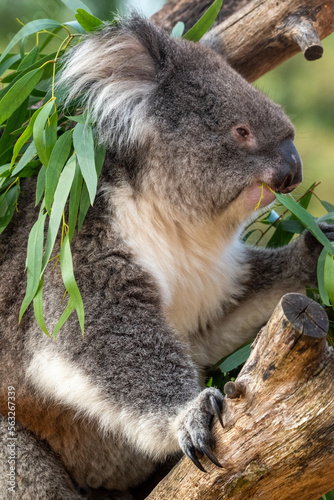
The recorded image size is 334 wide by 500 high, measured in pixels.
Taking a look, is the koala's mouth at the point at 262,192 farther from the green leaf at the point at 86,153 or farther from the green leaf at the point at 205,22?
the green leaf at the point at 205,22

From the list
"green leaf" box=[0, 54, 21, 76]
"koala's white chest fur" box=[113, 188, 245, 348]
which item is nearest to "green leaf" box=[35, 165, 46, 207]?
"koala's white chest fur" box=[113, 188, 245, 348]

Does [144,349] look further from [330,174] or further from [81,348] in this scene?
[330,174]

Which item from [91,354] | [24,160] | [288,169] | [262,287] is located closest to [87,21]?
[24,160]

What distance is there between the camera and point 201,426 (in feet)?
6.05

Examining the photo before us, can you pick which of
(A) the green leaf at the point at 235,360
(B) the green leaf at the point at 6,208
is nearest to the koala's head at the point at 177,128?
(B) the green leaf at the point at 6,208

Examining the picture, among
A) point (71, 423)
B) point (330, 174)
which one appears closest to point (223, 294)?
point (71, 423)

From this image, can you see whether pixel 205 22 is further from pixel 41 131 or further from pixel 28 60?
pixel 41 131

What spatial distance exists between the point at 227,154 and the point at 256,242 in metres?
0.96

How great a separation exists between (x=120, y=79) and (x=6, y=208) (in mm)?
708

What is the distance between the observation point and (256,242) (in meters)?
3.35

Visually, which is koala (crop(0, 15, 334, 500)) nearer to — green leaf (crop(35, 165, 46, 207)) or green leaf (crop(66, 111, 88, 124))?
green leaf (crop(66, 111, 88, 124))

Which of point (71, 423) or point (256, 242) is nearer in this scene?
point (71, 423)

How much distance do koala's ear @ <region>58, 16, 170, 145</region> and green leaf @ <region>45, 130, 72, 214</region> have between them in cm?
23

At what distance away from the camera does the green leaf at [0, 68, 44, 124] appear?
236 cm
